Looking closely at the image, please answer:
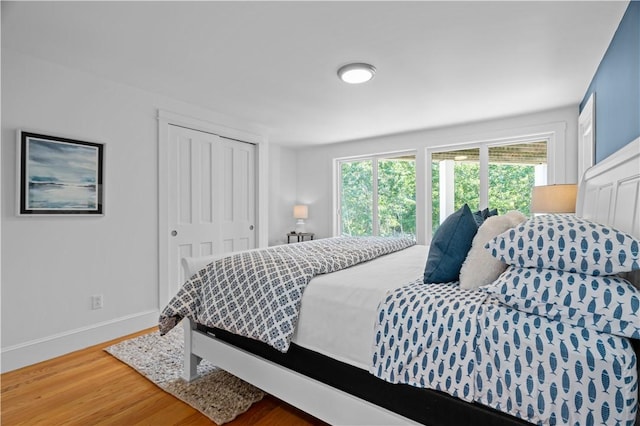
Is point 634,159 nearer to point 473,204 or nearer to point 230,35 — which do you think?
point 230,35

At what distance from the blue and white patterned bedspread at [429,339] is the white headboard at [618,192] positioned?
716 millimetres

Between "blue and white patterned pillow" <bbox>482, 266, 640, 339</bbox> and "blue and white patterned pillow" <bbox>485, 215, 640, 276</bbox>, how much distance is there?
0.12 feet

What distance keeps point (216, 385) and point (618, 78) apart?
336cm

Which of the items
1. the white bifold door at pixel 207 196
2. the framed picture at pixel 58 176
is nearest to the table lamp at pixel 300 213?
the white bifold door at pixel 207 196

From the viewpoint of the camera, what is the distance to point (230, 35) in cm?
212

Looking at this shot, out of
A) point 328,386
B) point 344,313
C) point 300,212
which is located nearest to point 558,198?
point 344,313

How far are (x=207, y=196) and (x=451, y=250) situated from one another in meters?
3.02

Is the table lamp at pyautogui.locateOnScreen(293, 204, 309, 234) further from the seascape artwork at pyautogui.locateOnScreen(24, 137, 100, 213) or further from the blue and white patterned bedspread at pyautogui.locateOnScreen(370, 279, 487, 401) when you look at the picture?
the blue and white patterned bedspread at pyautogui.locateOnScreen(370, 279, 487, 401)

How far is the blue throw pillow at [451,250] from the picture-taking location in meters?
1.52

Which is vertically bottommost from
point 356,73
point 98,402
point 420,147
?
point 98,402

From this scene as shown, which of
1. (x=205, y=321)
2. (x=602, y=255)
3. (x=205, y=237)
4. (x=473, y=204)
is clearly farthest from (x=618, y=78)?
(x=205, y=237)

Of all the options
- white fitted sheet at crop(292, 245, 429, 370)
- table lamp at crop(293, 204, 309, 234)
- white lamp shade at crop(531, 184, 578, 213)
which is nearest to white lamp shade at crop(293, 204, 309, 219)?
table lamp at crop(293, 204, 309, 234)

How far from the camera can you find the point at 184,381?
6.87ft

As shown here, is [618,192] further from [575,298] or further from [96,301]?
[96,301]
